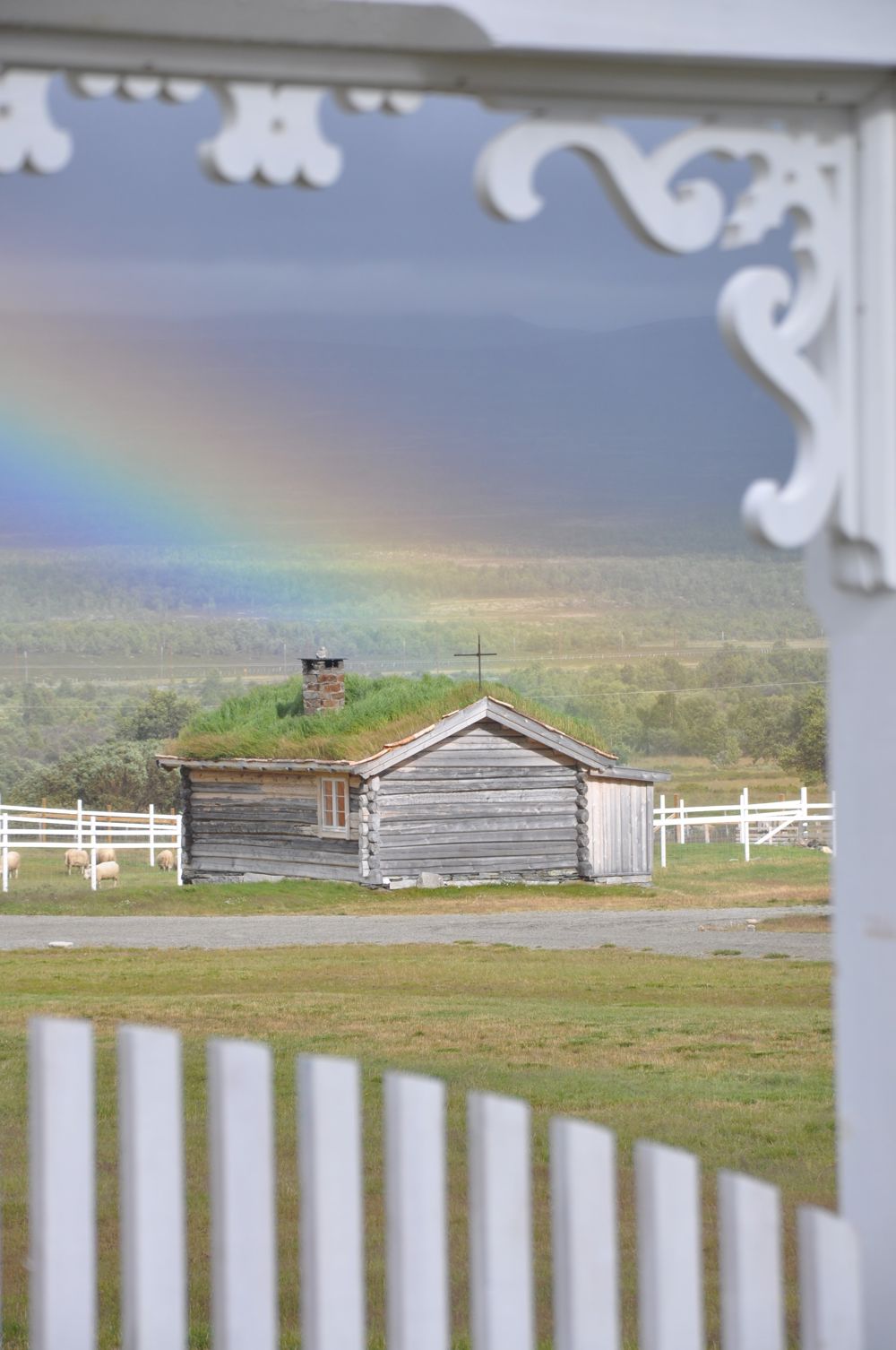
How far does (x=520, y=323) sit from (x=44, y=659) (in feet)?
402

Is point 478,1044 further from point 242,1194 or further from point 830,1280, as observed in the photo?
point 242,1194

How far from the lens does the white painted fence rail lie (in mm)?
1900

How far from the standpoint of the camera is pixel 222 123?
6.37 feet

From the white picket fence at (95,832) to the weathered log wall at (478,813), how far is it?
491 cm

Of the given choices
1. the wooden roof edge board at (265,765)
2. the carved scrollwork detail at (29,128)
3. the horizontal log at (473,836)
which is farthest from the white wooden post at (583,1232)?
the horizontal log at (473,836)

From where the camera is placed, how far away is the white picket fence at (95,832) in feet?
109

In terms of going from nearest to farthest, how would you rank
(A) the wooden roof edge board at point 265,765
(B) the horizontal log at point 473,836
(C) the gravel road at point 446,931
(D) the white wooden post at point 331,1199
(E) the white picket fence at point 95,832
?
(D) the white wooden post at point 331,1199 → (C) the gravel road at point 446,931 → (A) the wooden roof edge board at point 265,765 → (B) the horizontal log at point 473,836 → (E) the white picket fence at point 95,832

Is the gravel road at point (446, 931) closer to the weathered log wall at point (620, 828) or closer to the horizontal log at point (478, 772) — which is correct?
the horizontal log at point (478, 772)

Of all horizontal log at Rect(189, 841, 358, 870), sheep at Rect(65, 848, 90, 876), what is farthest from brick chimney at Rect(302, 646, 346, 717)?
sheep at Rect(65, 848, 90, 876)

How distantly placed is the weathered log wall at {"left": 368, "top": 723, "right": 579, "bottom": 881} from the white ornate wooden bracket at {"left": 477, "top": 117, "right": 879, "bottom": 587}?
84.4 ft

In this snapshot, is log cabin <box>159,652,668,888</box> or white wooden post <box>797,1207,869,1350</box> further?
log cabin <box>159,652,668,888</box>

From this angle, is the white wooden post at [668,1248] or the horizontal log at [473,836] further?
the horizontal log at [473,836]

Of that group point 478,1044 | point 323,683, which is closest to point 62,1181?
point 478,1044

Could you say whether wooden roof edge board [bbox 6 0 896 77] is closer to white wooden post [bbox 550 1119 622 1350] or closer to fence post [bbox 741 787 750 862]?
white wooden post [bbox 550 1119 622 1350]
